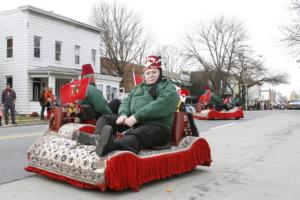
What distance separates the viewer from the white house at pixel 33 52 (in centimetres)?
2495

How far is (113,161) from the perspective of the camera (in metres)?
4.15

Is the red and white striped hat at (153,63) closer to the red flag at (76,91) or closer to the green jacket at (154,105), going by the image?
the green jacket at (154,105)

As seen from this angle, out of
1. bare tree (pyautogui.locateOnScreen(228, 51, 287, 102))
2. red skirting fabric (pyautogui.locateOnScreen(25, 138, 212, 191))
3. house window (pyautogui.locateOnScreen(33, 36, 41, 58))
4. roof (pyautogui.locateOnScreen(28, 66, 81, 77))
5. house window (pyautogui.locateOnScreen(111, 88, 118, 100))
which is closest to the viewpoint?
red skirting fabric (pyautogui.locateOnScreen(25, 138, 212, 191))

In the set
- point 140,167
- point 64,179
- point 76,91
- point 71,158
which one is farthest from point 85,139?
point 76,91

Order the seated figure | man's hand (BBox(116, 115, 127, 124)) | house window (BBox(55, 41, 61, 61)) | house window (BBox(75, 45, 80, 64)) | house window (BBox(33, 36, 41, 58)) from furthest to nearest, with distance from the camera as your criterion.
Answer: house window (BBox(75, 45, 80, 64)), house window (BBox(55, 41, 61, 61)), house window (BBox(33, 36, 41, 58)), the seated figure, man's hand (BBox(116, 115, 127, 124))

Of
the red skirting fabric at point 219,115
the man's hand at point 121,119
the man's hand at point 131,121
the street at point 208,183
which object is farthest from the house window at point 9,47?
the man's hand at point 131,121

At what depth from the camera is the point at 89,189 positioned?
441 cm

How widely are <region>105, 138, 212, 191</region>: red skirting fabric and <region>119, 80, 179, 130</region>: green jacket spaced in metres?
0.51

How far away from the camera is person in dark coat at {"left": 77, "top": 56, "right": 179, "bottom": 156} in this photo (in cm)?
478

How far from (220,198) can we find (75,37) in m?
Result: 26.8

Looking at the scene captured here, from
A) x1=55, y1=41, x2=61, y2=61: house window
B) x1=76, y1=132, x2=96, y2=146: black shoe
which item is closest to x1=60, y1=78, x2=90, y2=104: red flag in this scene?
x1=76, y1=132, x2=96, y2=146: black shoe

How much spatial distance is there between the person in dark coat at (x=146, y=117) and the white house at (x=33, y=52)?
2042 centimetres

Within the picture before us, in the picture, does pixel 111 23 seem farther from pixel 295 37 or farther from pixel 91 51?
pixel 295 37

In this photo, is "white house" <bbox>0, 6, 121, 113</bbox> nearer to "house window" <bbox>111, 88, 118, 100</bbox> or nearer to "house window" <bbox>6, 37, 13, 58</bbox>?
"house window" <bbox>6, 37, 13, 58</bbox>
